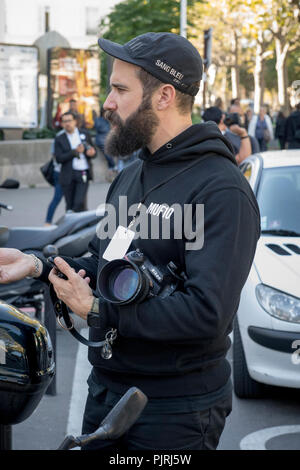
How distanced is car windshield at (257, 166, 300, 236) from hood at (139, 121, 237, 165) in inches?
132

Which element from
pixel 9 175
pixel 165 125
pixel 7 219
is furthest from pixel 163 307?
pixel 9 175

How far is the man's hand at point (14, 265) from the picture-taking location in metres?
2.56

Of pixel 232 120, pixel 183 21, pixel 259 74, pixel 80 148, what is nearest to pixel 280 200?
pixel 232 120

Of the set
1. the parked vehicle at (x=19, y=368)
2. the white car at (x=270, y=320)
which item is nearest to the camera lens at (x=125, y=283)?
the parked vehicle at (x=19, y=368)

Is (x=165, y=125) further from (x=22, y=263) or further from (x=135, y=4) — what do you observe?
(x=135, y=4)

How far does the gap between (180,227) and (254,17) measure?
133 feet

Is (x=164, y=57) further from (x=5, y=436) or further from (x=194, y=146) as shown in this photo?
(x=5, y=436)

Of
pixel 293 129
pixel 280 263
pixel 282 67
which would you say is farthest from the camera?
pixel 282 67

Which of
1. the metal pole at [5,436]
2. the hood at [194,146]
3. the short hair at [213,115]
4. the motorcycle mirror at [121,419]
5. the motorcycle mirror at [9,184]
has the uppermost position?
the hood at [194,146]

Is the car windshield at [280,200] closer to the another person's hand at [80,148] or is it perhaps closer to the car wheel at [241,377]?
the car wheel at [241,377]

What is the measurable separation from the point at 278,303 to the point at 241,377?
638 millimetres

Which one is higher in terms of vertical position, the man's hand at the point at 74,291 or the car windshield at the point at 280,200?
the man's hand at the point at 74,291

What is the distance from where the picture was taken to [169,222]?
2299mm

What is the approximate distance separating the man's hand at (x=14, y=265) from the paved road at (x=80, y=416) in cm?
212
